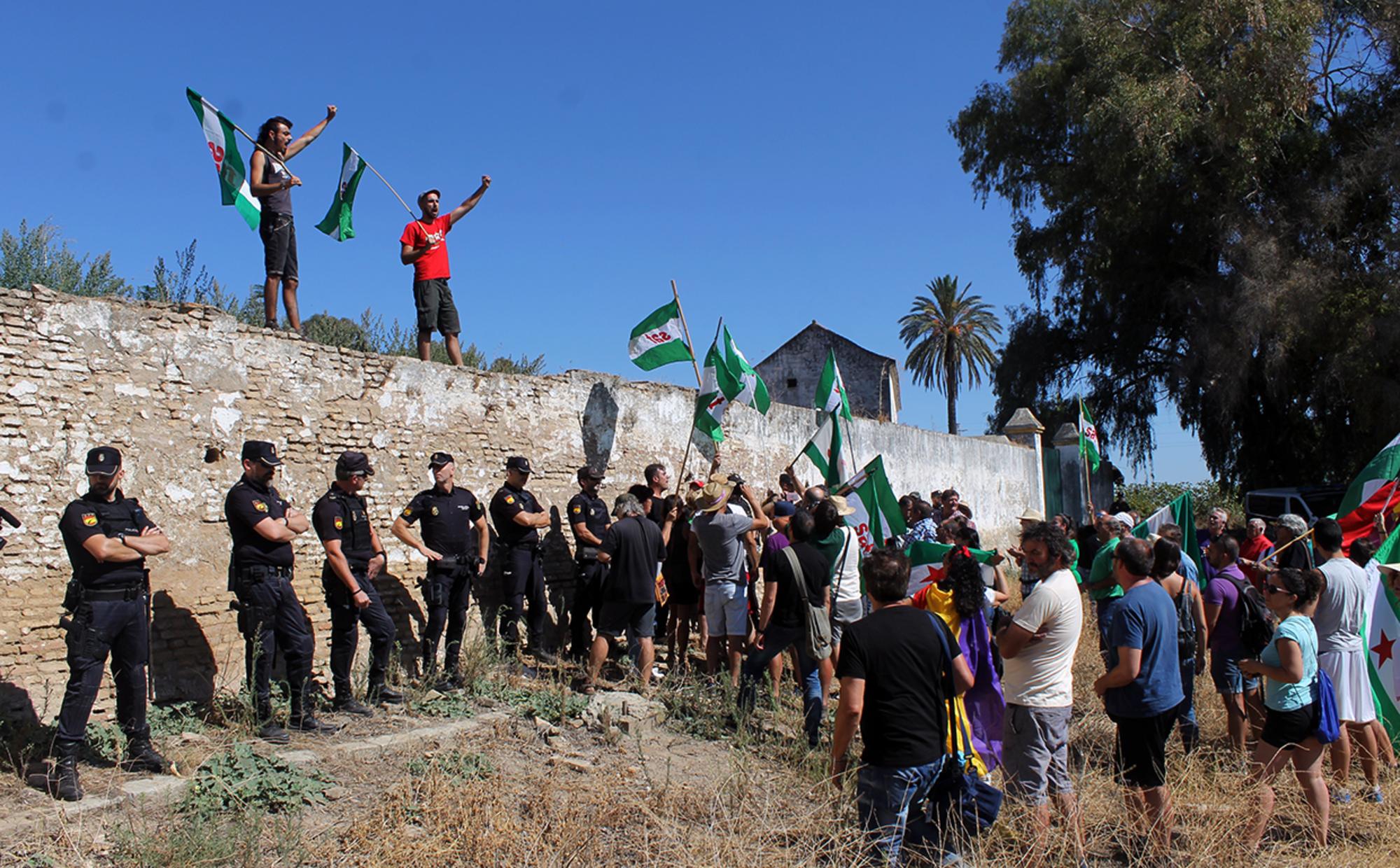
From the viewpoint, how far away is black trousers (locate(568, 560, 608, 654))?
326 inches

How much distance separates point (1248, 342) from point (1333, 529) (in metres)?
15.5

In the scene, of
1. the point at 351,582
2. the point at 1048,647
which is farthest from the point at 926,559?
the point at 351,582

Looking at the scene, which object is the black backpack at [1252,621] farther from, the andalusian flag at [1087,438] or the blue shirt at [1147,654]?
the andalusian flag at [1087,438]

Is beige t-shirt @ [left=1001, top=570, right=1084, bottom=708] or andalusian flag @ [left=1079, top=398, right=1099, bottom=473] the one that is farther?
andalusian flag @ [left=1079, top=398, right=1099, bottom=473]

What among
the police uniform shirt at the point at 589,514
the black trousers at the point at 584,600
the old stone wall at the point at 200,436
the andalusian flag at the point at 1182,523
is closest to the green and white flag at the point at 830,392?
the old stone wall at the point at 200,436

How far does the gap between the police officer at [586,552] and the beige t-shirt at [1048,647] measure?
164 inches

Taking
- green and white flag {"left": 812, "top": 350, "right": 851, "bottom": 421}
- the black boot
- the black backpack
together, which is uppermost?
green and white flag {"left": 812, "top": 350, "right": 851, "bottom": 421}

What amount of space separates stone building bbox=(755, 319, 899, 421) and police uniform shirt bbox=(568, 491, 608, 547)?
27193mm

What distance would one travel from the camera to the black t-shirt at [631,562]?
25.2ft

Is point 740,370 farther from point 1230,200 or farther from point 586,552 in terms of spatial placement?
point 1230,200

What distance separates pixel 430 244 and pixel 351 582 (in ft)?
12.3

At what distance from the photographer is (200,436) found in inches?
278

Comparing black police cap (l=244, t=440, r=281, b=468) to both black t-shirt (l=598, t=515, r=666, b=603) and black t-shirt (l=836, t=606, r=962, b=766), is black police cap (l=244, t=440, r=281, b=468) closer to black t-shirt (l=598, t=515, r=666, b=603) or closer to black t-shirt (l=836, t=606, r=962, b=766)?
black t-shirt (l=598, t=515, r=666, b=603)

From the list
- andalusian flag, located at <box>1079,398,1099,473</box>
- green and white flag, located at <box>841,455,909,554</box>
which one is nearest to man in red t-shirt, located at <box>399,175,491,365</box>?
green and white flag, located at <box>841,455,909,554</box>
